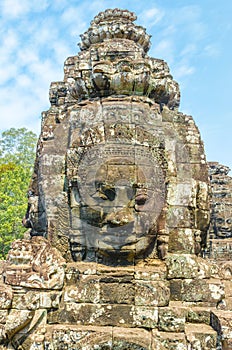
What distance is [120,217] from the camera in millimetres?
3434

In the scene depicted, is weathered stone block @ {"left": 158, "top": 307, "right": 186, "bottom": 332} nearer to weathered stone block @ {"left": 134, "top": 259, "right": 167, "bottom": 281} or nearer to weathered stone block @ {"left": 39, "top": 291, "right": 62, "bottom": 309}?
weathered stone block @ {"left": 134, "top": 259, "right": 167, "bottom": 281}

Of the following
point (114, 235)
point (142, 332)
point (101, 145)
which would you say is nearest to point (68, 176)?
point (101, 145)

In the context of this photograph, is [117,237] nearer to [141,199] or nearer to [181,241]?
[141,199]

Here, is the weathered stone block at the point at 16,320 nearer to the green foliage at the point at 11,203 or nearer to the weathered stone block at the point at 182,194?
the weathered stone block at the point at 182,194

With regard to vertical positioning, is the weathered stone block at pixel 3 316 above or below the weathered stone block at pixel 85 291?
below

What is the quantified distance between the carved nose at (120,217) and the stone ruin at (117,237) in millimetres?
12

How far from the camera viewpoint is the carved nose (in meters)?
3.42

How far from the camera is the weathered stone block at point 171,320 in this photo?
3.19 metres

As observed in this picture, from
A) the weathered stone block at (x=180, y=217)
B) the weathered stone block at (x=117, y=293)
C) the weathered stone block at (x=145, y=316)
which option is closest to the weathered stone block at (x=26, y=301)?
the weathered stone block at (x=117, y=293)

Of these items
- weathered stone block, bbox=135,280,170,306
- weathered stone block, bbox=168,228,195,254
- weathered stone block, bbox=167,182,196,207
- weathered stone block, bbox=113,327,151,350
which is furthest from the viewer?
weathered stone block, bbox=167,182,196,207

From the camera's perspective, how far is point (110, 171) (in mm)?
3545

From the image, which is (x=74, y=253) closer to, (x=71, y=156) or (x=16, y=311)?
(x=16, y=311)

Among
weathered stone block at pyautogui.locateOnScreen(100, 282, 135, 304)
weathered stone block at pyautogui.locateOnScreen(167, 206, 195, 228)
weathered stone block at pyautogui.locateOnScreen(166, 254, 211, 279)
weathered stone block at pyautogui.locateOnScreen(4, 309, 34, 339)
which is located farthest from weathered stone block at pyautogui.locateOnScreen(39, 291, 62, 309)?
weathered stone block at pyautogui.locateOnScreen(167, 206, 195, 228)

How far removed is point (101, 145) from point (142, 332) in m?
1.93
